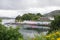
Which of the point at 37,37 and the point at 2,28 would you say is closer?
the point at 37,37

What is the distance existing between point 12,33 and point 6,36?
0.21 m

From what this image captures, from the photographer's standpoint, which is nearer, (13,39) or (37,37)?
(37,37)

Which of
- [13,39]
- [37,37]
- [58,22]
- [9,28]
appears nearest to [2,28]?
[9,28]

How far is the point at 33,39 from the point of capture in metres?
4.88

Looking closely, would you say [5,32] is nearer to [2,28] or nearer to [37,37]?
[2,28]

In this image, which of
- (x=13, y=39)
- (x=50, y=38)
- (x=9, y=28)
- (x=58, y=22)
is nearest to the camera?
(x=50, y=38)

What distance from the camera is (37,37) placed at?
5016 mm

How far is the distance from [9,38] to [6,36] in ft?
0.33

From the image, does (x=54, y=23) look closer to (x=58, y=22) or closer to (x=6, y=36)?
(x=58, y=22)

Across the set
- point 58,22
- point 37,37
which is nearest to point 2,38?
point 37,37

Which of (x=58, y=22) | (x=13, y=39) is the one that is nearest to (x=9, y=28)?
(x=13, y=39)

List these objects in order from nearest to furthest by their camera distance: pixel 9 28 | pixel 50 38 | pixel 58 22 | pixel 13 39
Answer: pixel 50 38
pixel 13 39
pixel 9 28
pixel 58 22

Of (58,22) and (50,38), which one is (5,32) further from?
(58,22)

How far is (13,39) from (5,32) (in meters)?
0.43
